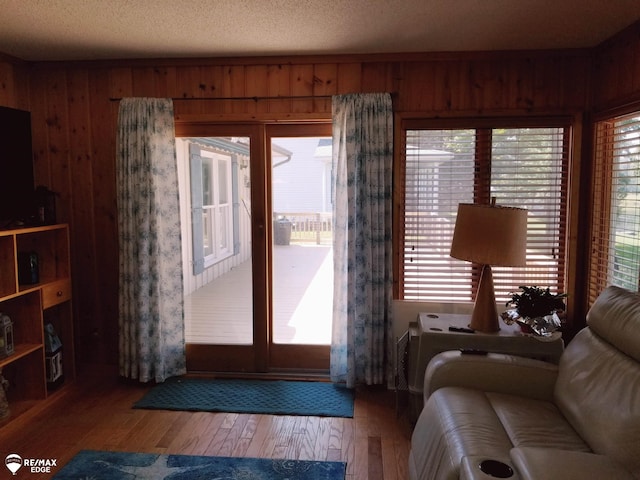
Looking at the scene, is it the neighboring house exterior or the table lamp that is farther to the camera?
the neighboring house exterior

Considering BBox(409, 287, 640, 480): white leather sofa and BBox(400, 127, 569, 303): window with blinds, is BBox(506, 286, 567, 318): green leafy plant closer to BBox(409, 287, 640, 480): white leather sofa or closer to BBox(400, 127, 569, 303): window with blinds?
BBox(409, 287, 640, 480): white leather sofa

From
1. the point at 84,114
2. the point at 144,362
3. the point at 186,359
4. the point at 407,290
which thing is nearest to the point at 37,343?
the point at 144,362

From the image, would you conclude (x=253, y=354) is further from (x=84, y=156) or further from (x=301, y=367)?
(x=84, y=156)

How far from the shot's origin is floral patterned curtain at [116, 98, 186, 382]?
11.5 ft

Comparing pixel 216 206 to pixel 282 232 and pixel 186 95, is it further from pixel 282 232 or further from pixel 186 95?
pixel 186 95

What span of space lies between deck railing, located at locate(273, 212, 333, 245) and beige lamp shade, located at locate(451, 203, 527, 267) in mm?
1249

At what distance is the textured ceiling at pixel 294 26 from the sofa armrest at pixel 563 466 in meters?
2.18

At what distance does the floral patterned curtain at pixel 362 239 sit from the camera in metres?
3.38

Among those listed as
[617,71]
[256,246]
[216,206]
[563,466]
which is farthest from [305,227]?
[563,466]

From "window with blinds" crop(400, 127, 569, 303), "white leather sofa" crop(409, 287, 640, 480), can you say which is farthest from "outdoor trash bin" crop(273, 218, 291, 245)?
"white leather sofa" crop(409, 287, 640, 480)

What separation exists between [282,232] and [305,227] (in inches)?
7.4

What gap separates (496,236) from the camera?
105 inches

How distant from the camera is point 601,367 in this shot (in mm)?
2072

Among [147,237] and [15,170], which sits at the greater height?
[15,170]
